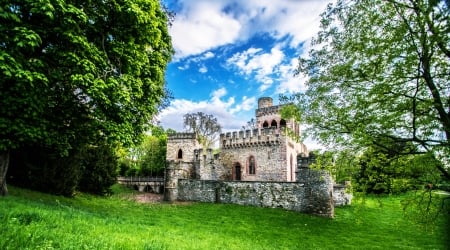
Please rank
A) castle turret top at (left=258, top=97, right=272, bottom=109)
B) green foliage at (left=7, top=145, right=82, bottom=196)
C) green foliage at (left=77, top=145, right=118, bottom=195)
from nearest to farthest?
green foliage at (left=7, top=145, right=82, bottom=196)
green foliage at (left=77, top=145, right=118, bottom=195)
castle turret top at (left=258, top=97, right=272, bottom=109)

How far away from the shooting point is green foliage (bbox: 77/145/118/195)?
21062 mm

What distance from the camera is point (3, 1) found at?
28.4 ft

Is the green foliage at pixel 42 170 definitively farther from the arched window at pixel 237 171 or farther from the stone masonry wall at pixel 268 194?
the arched window at pixel 237 171

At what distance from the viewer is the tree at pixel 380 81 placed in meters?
6.04

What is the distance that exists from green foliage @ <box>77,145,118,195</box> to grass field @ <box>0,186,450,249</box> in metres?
4.72

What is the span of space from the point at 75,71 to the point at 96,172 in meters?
13.3

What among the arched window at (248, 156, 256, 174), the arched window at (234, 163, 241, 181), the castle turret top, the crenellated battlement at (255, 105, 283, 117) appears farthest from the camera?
the castle turret top

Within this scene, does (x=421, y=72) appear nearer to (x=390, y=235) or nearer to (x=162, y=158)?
(x=390, y=235)

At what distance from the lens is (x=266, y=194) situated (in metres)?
20.9

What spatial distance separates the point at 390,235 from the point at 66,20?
1779cm

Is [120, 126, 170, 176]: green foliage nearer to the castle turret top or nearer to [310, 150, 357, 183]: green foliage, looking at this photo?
the castle turret top

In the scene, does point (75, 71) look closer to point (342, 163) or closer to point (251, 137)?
point (342, 163)

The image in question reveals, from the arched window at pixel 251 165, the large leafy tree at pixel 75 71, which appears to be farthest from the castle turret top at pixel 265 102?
the large leafy tree at pixel 75 71

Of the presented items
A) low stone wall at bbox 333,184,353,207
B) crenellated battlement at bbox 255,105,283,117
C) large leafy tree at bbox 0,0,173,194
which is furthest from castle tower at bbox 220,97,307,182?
large leafy tree at bbox 0,0,173,194
